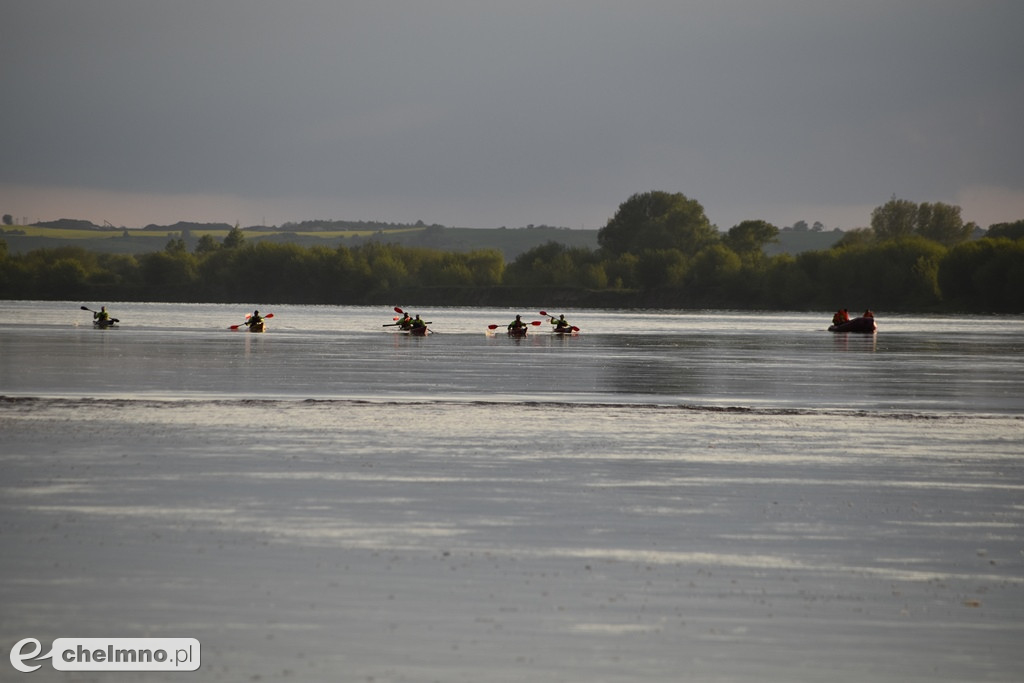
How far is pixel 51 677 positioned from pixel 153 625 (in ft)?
4.03

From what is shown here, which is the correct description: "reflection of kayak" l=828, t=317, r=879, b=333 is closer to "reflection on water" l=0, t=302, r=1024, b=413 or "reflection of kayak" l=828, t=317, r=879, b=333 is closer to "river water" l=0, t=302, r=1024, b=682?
"reflection on water" l=0, t=302, r=1024, b=413

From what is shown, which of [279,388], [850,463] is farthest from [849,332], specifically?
[850,463]

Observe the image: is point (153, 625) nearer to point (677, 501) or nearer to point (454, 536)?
point (454, 536)

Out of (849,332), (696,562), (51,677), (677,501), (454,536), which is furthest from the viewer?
(849,332)

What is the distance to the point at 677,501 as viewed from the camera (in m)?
16.6

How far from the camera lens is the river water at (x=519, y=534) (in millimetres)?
10164

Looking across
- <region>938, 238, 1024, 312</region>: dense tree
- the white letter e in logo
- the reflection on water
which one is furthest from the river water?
<region>938, 238, 1024, 312</region>: dense tree

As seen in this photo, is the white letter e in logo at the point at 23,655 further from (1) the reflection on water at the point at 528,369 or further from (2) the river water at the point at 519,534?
(1) the reflection on water at the point at 528,369

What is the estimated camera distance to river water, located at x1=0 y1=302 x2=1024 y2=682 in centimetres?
1016

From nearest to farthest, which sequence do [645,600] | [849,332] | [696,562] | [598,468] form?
[645,600], [696,562], [598,468], [849,332]
